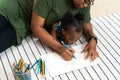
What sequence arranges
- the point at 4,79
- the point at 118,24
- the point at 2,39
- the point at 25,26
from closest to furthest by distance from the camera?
1. the point at 4,79
2. the point at 2,39
3. the point at 25,26
4. the point at 118,24

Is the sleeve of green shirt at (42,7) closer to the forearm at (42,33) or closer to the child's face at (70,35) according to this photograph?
the forearm at (42,33)

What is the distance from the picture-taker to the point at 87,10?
61.9 inches

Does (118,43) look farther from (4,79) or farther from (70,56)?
(4,79)

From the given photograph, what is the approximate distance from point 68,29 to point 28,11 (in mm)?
337

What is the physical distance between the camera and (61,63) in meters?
1.42

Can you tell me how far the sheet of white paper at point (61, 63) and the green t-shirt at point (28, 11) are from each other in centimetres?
22

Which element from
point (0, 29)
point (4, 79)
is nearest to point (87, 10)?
point (0, 29)

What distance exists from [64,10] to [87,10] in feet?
0.53

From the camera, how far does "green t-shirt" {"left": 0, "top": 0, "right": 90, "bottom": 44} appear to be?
144 centimetres

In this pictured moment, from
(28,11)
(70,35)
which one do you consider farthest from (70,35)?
(28,11)

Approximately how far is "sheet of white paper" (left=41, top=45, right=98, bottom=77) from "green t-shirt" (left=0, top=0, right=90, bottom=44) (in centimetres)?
22

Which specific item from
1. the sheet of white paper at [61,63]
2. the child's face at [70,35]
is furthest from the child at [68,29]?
the sheet of white paper at [61,63]

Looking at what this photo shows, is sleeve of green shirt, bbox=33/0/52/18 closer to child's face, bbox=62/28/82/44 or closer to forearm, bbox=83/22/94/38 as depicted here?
child's face, bbox=62/28/82/44

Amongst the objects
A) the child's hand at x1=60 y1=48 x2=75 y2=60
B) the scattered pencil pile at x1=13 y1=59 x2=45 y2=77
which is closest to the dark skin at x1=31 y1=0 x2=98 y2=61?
the child's hand at x1=60 y1=48 x2=75 y2=60
